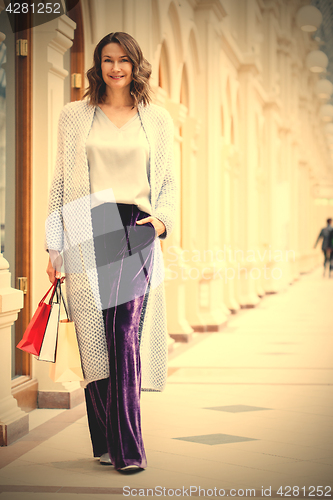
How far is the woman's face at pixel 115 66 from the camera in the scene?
3.40m

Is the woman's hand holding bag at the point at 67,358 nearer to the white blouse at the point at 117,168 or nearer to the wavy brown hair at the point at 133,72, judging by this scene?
the white blouse at the point at 117,168

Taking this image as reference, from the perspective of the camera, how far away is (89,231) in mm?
3418

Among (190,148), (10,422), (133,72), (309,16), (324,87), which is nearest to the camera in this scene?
(133,72)

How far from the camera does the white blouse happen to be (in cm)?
341

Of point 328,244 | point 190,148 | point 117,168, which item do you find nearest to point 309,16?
point 190,148

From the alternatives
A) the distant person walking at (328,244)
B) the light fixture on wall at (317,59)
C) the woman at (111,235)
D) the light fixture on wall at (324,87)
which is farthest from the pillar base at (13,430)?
the distant person walking at (328,244)

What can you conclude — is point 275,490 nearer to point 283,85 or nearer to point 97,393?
point 97,393

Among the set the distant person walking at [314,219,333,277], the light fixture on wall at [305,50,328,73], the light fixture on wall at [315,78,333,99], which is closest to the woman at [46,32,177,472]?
the light fixture on wall at [305,50,328,73]

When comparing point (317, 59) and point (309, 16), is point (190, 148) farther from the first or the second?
point (317, 59)

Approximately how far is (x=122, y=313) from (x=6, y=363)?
3.67ft

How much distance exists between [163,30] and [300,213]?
19268 mm

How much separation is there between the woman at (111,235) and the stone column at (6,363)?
78 cm

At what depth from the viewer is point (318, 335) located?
934 cm

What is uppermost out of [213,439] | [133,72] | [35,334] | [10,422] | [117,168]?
[133,72]
